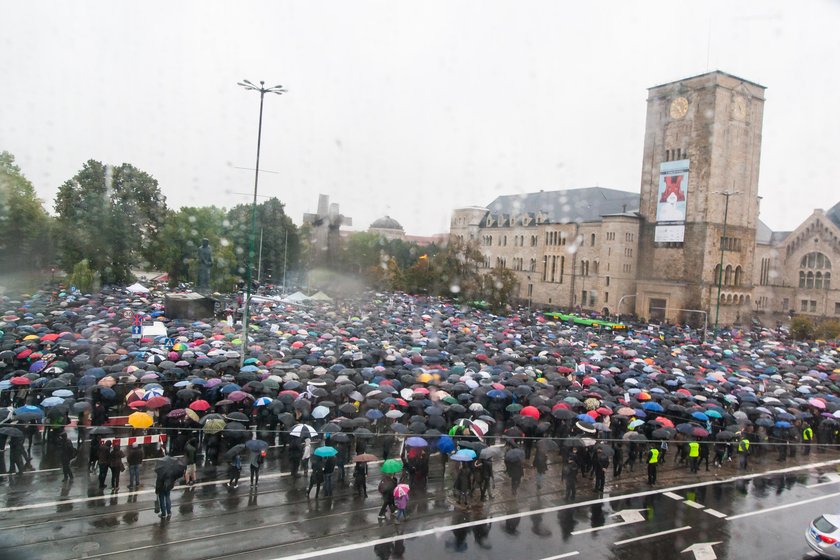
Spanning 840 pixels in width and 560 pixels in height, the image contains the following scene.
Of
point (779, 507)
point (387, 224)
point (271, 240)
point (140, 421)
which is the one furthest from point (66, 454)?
point (387, 224)

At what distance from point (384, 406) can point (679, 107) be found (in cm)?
5074

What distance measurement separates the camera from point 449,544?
10062mm

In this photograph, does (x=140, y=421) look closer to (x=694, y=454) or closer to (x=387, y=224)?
(x=694, y=454)

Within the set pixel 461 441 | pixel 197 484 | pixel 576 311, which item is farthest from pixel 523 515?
pixel 576 311

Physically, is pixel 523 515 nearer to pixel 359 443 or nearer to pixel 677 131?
pixel 359 443

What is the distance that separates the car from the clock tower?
44.8m

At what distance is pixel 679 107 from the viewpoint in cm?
5572

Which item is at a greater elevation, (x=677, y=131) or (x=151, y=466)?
(x=677, y=131)

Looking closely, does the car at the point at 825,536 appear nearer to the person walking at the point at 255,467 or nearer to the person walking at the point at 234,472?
the person walking at the point at 255,467

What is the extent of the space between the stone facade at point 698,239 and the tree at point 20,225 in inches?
1387

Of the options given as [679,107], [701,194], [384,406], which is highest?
[679,107]

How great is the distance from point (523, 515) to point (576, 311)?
51876 mm

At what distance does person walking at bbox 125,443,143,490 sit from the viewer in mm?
11383

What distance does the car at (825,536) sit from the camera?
9875 mm
